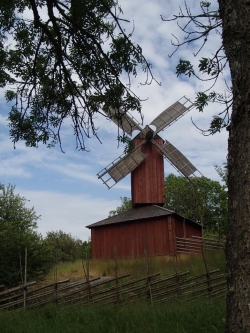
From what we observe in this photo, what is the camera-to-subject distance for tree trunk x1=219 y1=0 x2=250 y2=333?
8.77ft

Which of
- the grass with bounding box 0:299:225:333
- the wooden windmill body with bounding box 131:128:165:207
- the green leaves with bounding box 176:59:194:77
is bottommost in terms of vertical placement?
the grass with bounding box 0:299:225:333

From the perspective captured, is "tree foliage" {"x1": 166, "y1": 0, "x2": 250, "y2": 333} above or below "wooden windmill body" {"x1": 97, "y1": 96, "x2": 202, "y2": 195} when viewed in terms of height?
below

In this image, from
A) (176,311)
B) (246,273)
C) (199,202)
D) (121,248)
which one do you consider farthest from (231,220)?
(199,202)

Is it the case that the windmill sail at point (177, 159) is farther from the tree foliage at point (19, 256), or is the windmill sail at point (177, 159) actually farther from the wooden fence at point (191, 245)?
the tree foliage at point (19, 256)

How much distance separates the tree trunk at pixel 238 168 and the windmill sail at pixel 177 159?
20.9m

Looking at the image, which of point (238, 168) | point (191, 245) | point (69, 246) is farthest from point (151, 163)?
point (238, 168)

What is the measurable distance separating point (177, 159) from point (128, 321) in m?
17.8

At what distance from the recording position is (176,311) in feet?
23.8

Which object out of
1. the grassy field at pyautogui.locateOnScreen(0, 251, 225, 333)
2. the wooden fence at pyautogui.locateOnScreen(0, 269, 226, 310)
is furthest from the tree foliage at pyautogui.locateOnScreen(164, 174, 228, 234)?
the grassy field at pyautogui.locateOnScreen(0, 251, 225, 333)

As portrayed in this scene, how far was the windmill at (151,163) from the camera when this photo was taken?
2319 centimetres

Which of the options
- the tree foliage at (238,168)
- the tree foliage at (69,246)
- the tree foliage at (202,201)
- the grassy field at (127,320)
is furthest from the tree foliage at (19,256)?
the tree foliage at (202,201)

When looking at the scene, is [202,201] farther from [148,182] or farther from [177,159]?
[148,182]


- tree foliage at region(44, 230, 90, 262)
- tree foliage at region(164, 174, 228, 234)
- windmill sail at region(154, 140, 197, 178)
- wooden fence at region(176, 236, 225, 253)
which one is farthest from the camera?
tree foliage at region(164, 174, 228, 234)

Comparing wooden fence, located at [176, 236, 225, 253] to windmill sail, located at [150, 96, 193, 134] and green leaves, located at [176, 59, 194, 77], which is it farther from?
green leaves, located at [176, 59, 194, 77]
